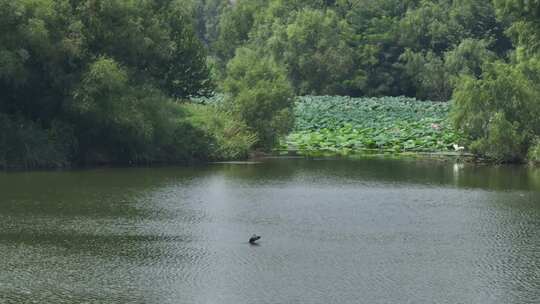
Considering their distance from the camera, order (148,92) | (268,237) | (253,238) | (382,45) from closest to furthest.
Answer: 1. (253,238)
2. (268,237)
3. (148,92)
4. (382,45)

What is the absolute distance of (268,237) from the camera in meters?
33.7

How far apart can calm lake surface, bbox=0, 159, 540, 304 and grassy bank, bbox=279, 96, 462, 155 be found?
13.7m

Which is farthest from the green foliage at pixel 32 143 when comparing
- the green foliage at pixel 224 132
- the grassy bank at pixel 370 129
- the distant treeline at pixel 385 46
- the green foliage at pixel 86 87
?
the distant treeline at pixel 385 46

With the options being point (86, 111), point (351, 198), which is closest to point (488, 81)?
point (351, 198)

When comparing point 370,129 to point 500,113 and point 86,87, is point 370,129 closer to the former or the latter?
point 500,113

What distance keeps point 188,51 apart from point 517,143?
804 inches

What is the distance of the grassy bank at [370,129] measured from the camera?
215 feet

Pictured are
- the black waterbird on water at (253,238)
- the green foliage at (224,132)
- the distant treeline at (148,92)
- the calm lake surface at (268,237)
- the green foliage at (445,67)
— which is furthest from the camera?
the green foliage at (445,67)

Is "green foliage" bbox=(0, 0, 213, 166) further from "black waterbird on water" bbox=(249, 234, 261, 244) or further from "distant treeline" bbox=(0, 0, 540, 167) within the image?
"black waterbird on water" bbox=(249, 234, 261, 244)

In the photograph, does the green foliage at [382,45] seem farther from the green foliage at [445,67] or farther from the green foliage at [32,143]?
the green foliage at [32,143]

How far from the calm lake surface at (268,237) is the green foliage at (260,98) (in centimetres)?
935

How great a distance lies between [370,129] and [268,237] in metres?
39.8

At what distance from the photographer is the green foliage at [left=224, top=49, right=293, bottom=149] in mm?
60531

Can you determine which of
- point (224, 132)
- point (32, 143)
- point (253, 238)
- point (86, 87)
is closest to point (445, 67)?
point (224, 132)
